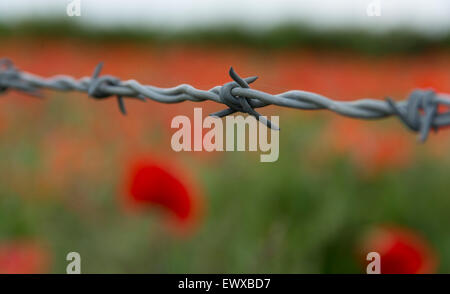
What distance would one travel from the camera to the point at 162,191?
3.38 feet

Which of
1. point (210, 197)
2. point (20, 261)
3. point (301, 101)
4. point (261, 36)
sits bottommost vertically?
point (20, 261)

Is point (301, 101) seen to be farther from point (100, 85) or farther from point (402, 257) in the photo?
point (402, 257)

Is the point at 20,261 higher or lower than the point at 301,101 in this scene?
lower

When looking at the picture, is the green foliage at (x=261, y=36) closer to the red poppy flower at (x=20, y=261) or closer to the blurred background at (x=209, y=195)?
the blurred background at (x=209, y=195)

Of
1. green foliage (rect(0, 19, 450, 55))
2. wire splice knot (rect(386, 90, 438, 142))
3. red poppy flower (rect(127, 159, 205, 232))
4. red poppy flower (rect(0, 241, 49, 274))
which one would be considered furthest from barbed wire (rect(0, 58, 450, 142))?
green foliage (rect(0, 19, 450, 55))

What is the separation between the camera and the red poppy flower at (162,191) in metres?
1.01

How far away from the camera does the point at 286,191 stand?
1.55m

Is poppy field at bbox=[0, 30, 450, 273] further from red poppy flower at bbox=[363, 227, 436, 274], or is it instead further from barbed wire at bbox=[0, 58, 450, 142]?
barbed wire at bbox=[0, 58, 450, 142]

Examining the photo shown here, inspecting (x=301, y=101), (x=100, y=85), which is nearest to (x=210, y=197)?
(x=100, y=85)

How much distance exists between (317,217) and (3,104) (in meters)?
1.55

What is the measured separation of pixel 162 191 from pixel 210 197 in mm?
537

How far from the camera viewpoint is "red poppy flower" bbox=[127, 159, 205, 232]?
101cm

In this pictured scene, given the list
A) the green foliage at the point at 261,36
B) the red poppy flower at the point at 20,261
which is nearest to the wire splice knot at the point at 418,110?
the red poppy flower at the point at 20,261
